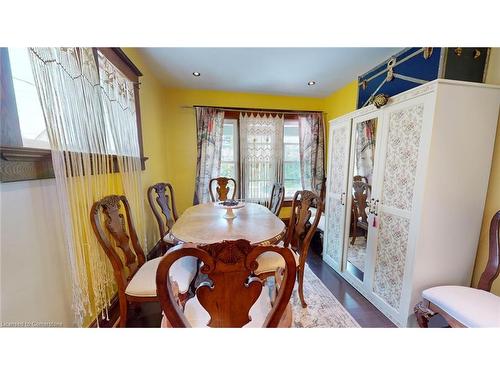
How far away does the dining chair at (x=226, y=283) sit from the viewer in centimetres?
57

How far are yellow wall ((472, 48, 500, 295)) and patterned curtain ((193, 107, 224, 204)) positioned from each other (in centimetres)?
289

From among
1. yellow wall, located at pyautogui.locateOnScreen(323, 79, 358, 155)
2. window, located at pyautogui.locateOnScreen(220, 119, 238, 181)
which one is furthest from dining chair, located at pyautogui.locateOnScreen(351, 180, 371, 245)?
window, located at pyautogui.locateOnScreen(220, 119, 238, 181)

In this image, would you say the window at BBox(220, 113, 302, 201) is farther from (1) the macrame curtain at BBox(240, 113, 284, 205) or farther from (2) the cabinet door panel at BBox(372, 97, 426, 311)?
(2) the cabinet door panel at BBox(372, 97, 426, 311)

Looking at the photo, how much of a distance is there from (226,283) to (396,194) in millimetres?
1539

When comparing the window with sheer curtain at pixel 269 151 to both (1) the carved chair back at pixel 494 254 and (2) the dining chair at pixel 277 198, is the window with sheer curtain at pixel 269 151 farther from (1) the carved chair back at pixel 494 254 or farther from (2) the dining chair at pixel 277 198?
(1) the carved chair back at pixel 494 254

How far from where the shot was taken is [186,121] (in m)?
3.08

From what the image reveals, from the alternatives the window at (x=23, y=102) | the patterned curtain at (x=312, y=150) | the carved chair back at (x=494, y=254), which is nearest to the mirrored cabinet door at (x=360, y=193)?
the carved chair back at (x=494, y=254)

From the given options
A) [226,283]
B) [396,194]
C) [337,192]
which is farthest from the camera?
[337,192]

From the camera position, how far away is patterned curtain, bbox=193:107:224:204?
119 inches

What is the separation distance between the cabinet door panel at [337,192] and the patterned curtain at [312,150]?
3.46ft

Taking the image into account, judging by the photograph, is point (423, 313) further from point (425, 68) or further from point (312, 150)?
point (312, 150)

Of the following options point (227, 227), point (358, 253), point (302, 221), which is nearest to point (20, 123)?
point (227, 227)
